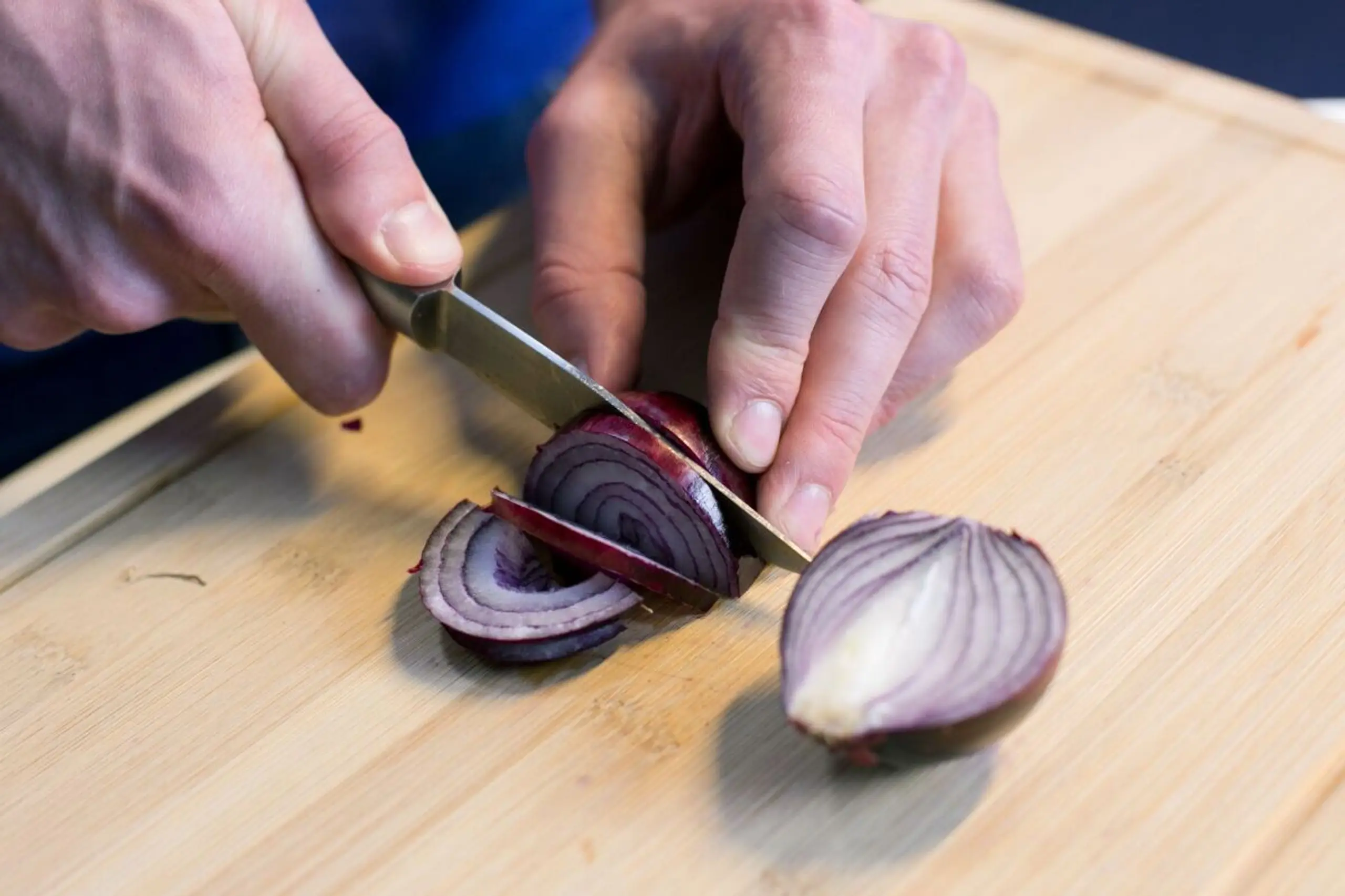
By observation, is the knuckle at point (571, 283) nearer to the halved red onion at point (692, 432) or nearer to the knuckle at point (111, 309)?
the halved red onion at point (692, 432)

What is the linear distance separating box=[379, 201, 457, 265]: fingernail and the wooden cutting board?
12.2 inches

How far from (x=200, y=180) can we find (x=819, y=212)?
73 centimetres

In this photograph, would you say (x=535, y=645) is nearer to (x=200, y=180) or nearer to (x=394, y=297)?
(x=394, y=297)

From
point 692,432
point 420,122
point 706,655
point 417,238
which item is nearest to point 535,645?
point 706,655

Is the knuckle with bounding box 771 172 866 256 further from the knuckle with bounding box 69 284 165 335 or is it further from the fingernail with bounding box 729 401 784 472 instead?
the knuckle with bounding box 69 284 165 335

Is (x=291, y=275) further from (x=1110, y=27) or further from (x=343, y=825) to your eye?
(x=1110, y=27)

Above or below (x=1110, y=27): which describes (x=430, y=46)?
above

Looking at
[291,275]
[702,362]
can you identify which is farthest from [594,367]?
[291,275]

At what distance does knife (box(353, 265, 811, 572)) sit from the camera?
144 cm

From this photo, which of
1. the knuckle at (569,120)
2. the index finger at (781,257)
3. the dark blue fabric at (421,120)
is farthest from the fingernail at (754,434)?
the dark blue fabric at (421,120)

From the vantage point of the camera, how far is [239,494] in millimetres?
1698

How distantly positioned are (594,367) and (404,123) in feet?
3.14

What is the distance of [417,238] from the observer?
5.03 feet

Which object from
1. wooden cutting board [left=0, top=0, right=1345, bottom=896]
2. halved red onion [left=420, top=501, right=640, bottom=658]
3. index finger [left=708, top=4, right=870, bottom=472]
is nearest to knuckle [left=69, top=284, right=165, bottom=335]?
wooden cutting board [left=0, top=0, right=1345, bottom=896]
